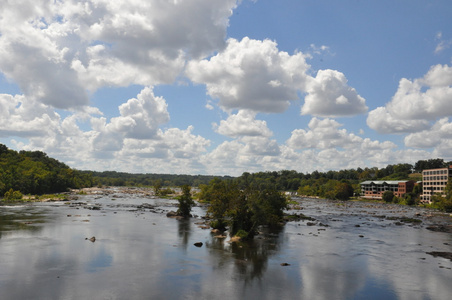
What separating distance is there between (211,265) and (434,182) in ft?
567

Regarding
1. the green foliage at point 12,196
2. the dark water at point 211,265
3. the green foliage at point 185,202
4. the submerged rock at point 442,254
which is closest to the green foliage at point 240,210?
the dark water at point 211,265

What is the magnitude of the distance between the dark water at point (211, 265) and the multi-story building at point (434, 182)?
108450mm

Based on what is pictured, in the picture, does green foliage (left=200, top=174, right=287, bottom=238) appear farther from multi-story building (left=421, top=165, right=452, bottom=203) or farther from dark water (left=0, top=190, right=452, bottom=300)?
multi-story building (left=421, top=165, right=452, bottom=203)

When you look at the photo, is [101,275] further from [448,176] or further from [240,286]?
[448,176]

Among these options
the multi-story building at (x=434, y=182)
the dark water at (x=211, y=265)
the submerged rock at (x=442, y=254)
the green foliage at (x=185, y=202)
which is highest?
the multi-story building at (x=434, y=182)

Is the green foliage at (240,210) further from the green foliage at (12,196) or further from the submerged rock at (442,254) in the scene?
the green foliage at (12,196)

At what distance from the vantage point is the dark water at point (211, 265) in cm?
3806

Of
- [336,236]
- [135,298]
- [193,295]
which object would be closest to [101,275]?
[135,298]

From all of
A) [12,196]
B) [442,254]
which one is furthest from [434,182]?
[12,196]

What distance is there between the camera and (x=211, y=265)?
4866 centimetres

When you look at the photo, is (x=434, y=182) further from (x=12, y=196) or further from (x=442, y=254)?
(x=12, y=196)

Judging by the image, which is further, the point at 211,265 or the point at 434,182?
the point at 434,182

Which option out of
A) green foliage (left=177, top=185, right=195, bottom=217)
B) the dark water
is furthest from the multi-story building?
green foliage (left=177, top=185, right=195, bottom=217)

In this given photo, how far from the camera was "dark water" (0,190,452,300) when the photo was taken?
125 feet
